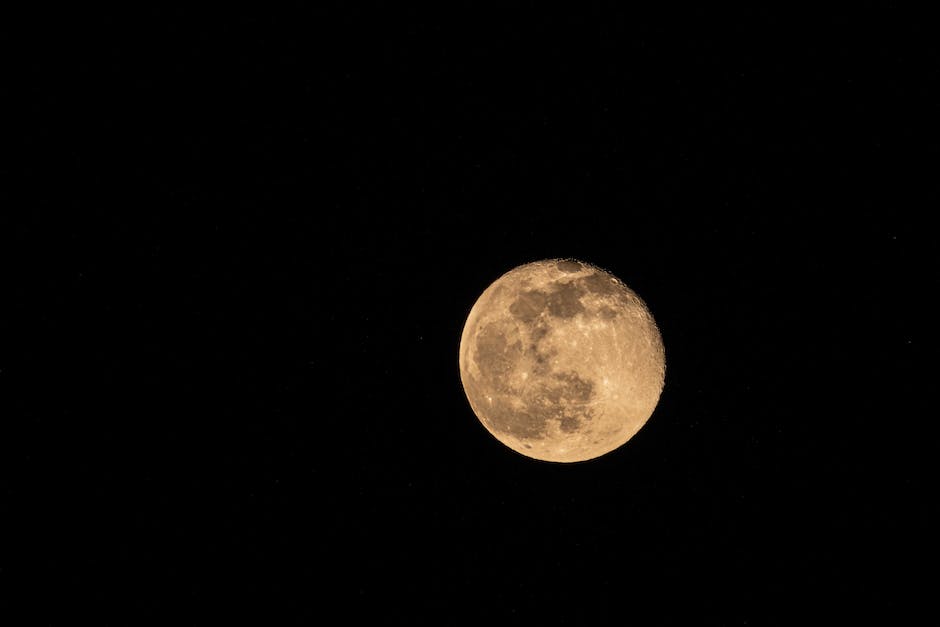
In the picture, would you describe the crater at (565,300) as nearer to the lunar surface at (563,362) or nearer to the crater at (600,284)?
the lunar surface at (563,362)

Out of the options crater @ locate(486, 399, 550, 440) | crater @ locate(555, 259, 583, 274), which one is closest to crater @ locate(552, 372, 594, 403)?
crater @ locate(486, 399, 550, 440)

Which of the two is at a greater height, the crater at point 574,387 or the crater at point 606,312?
the crater at point 606,312

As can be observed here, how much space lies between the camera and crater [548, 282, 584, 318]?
4562mm

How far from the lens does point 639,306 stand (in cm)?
507

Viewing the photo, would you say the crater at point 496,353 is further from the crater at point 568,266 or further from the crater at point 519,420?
the crater at point 568,266

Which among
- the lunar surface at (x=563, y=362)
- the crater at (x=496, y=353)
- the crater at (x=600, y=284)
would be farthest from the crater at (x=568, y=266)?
the crater at (x=496, y=353)

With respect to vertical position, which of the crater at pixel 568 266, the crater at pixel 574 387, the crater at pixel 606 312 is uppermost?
the crater at pixel 568 266

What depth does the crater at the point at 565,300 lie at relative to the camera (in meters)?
4.56

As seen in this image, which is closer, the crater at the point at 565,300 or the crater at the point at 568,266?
the crater at the point at 565,300

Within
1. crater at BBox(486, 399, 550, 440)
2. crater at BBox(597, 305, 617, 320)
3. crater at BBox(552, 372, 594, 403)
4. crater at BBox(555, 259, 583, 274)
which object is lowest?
crater at BBox(486, 399, 550, 440)

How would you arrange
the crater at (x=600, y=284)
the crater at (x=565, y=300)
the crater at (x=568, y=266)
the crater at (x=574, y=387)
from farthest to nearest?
the crater at (x=568, y=266), the crater at (x=600, y=284), the crater at (x=565, y=300), the crater at (x=574, y=387)

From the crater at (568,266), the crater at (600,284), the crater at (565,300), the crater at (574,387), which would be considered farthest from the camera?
the crater at (568,266)

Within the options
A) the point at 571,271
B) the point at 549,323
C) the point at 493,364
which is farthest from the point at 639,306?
the point at 493,364

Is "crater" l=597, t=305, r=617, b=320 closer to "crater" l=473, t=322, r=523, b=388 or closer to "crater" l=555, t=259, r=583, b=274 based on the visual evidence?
"crater" l=555, t=259, r=583, b=274
